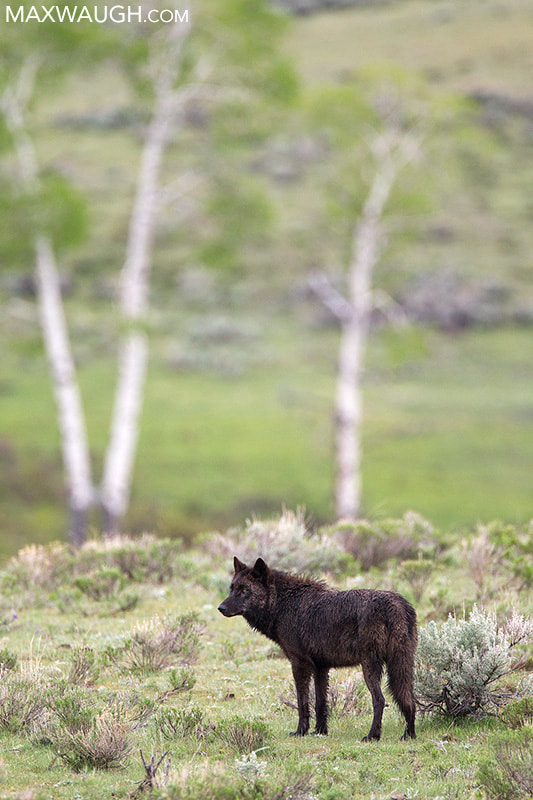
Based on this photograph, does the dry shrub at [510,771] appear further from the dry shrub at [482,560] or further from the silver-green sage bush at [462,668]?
the dry shrub at [482,560]

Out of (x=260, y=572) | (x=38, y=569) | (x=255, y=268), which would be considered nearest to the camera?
(x=260, y=572)

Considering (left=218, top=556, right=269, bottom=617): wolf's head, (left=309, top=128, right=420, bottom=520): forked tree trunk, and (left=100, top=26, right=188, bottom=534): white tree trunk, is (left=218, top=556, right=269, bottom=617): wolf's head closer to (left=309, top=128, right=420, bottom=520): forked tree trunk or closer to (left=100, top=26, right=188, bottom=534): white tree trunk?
(left=100, top=26, right=188, bottom=534): white tree trunk

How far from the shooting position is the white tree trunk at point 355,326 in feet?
70.2

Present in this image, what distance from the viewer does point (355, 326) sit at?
2211cm

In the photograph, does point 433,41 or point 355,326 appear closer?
point 355,326

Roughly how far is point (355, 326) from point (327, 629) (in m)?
16.9

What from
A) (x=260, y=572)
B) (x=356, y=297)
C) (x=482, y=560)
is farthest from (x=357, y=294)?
(x=260, y=572)

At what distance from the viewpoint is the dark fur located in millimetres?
5387

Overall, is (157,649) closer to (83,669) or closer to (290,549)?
(83,669)

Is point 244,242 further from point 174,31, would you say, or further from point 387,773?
point 387,773

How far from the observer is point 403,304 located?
48719 mm

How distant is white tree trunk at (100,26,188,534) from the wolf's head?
38.6 ft

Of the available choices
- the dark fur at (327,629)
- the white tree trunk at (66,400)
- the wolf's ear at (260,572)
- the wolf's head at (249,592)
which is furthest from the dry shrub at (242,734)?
the white tree trunk at (66,400)

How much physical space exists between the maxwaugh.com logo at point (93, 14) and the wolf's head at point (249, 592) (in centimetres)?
1510
